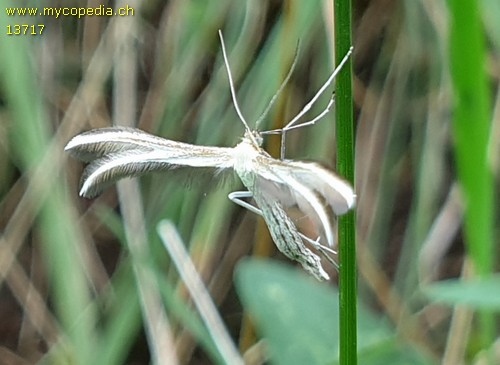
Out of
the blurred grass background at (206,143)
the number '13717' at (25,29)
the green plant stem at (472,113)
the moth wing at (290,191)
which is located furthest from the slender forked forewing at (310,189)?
the number '13717' at (25,29)

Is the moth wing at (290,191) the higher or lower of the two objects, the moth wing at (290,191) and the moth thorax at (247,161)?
the lower

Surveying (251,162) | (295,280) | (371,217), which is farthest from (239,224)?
(251,162)

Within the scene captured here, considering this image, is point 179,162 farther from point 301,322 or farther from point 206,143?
point 206,143

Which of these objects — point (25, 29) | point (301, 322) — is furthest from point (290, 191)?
point (25, 29)

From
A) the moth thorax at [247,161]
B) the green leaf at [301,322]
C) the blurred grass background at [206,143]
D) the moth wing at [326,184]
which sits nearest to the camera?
the moth wing at [326,184]

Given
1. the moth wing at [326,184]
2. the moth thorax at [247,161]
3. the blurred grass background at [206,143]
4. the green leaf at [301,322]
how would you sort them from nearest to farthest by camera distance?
1. the moth wing at [326,184]
2. the moth thorax at [247,161]
3. the green leaf at [301,322]
4. the blurred grass background at [206,143]

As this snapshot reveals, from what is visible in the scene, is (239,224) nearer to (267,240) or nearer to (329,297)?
(267,240)

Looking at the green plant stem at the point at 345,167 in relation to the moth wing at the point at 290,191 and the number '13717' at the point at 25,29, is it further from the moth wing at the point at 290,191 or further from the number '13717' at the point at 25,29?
the number '13717' at the point at 25,29
